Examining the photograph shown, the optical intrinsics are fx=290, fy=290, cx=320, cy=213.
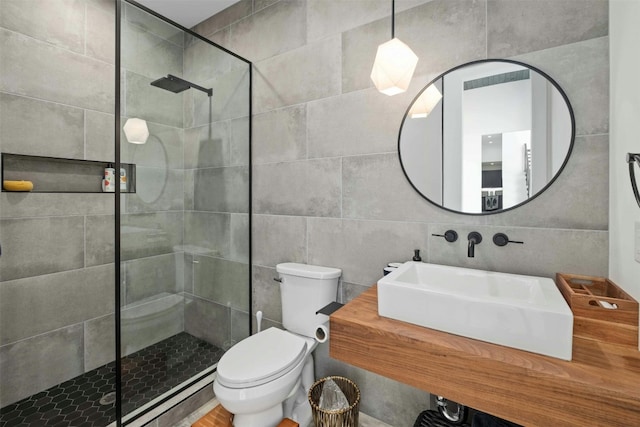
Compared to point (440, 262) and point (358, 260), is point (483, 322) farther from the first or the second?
point (358, 260)

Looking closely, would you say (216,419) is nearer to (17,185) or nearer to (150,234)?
(150,234)

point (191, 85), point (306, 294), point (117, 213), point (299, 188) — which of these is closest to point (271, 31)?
point (191, 85)

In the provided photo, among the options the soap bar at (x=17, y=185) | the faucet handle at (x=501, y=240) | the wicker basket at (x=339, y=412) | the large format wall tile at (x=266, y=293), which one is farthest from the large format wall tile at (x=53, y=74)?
the faucet handle at (x=501, y=240)

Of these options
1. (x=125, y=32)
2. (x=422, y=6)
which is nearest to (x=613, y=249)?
(x=422, y=6)

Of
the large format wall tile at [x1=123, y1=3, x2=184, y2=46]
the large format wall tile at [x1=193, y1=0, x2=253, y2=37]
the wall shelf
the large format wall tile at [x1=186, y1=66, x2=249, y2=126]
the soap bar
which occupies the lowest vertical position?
the soap bar

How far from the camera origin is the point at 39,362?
1.76 meters

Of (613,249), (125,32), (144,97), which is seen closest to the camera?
(613,249)

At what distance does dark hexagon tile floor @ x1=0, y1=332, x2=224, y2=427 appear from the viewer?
1.56m

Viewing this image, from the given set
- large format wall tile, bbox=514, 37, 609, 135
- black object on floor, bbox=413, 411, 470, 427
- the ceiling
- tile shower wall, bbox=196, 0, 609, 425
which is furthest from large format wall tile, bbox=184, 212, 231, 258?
large format wall tile, bbox=514, 37, 609, 135

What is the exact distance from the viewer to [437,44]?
1.44 meters

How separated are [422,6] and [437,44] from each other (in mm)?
225

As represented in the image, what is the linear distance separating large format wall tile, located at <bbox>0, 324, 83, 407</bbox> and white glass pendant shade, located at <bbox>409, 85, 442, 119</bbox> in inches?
97.6

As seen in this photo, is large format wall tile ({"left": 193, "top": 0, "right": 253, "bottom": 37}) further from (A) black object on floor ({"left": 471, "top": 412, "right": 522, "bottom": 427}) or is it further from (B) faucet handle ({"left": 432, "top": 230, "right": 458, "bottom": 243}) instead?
(A) black object on floor ({"left": 471, "top": 412, "right": 522, "bottom": 427})

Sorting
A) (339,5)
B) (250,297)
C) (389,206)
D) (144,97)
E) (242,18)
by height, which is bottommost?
(250,297)
